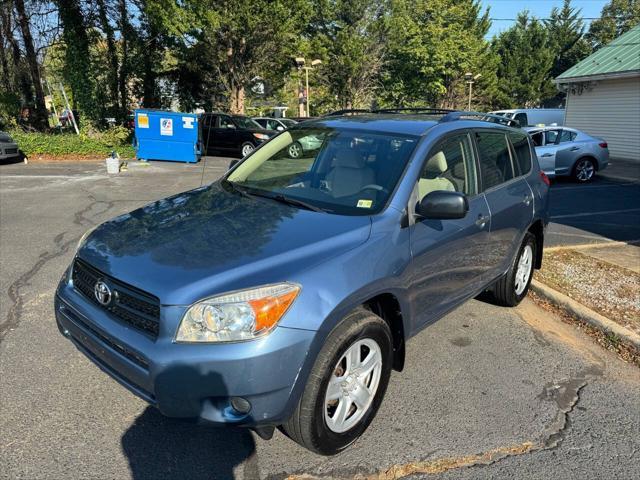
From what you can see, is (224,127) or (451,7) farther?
(451,7)

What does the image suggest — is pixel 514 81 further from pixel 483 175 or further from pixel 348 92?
pixel 483 175

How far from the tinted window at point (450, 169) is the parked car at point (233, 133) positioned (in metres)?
14.5

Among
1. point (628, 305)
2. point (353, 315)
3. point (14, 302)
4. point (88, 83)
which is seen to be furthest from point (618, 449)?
point (88, 83)

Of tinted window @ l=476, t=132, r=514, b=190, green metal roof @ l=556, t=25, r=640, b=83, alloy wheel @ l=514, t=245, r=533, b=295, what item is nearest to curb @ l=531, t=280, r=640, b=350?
alloy wheel @ l=514, t=245, r=533, b=295

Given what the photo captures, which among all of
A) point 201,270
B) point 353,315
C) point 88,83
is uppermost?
point 88,83

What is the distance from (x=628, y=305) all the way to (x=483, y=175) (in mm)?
2158

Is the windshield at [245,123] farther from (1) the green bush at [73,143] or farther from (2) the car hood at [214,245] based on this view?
(2) the car hood at [214,245]

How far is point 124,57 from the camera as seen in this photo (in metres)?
22.3

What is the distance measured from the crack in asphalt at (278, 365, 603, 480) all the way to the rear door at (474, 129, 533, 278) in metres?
1.12

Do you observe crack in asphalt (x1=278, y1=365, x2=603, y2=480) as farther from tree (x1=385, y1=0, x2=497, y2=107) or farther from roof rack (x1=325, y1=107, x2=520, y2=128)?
tree (x1=385, y1=0, x2=497, y2=107)

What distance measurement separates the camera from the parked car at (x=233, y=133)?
17.9m

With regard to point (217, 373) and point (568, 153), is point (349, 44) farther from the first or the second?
point (217, 373)

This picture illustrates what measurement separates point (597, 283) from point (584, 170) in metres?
9.10

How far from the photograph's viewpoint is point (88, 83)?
1948 cm
